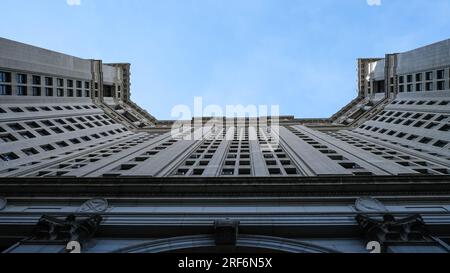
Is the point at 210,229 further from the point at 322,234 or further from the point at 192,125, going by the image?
the point at 192,125

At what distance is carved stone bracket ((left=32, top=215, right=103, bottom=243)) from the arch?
7.45ft

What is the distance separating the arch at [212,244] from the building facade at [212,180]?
0.06 meters

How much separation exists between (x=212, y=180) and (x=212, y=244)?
19.4 ft

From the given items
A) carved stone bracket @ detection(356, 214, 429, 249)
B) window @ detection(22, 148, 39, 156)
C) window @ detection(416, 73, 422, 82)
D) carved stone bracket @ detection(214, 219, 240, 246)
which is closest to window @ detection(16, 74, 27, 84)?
window @ detection(22, 148, 39, 156)

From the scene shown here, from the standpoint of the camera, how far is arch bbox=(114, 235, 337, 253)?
61.6 ft

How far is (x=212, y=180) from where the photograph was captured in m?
24.6

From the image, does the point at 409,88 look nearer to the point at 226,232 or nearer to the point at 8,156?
the point at 226,232

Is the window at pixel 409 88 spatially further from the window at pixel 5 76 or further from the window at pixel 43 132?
the window at pixel 5 76

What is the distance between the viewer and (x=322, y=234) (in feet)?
66.3

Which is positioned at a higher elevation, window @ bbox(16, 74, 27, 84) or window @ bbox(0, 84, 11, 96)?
window @ bbox(16, 74, 27, 84)

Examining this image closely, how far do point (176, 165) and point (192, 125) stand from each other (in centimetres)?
4057

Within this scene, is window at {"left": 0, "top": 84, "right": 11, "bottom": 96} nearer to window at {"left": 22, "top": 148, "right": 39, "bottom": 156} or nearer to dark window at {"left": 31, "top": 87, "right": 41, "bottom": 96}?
dark window at {"left": 31, "top": 87, "right": 41, "bottom": 96}

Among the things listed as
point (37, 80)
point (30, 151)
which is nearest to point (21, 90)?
point (37, 80)
